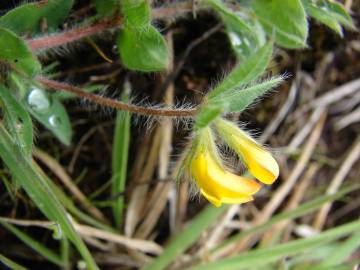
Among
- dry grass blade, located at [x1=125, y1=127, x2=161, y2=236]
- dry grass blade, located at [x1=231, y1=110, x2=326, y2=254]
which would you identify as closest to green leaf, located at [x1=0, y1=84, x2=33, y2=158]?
dry grass blade, located at [x1=125, y1=127, x2=161, y2=236]

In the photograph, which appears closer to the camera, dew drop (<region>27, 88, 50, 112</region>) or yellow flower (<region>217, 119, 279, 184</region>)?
yellow flower (<region>217, 119, 279, 184</region>)

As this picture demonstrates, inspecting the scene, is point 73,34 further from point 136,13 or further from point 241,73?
point 241,73

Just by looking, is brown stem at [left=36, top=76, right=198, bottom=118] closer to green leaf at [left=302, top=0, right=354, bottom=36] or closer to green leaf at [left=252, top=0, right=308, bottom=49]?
green leaf at [left=252, top=0, right=308, bottom=49]

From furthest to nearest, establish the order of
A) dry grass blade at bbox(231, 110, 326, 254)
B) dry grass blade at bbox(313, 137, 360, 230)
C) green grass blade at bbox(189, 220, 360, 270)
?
dry grass blade at bbox(313, 137, 360, 230) → dry grass blade at bbox(231, 110, 326, 254) → green grass blade at bbox(189, 220, 360, 270)

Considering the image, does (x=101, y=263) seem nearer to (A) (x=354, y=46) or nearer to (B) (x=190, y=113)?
(B) (x=190, y=113)

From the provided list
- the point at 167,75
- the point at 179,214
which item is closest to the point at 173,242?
the point at 179,214

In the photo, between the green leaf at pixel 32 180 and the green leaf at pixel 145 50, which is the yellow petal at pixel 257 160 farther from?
the green leaf at pixel 32 180
